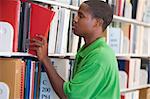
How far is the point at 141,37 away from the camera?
2.73 metres

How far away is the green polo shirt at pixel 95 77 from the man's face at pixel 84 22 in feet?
0.29

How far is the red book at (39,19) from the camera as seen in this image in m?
1.60

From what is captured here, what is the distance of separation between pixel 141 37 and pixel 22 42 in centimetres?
140

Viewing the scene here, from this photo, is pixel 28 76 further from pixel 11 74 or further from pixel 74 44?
pixel 74 44

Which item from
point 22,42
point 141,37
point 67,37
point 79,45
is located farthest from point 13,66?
point 141,37

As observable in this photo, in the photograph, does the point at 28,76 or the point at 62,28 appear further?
the point at 62,28

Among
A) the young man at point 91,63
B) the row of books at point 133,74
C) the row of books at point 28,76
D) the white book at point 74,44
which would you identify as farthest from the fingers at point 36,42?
the row of books at point 133,74

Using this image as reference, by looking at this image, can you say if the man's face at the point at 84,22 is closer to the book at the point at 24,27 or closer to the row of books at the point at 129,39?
the book at the point at 24,27

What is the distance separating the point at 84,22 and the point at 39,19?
0.22 metres

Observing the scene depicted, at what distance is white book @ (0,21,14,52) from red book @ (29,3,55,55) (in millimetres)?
116

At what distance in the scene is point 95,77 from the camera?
4.87 feet

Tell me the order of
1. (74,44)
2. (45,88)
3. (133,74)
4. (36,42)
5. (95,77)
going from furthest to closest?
1. (133,74)
2. (74,44)
3. (45,88)
4. (36,42)
5. (95,77)

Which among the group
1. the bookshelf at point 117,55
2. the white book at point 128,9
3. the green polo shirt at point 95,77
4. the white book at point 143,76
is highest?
the white book at point 128,9

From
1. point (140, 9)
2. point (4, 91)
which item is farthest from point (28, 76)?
point (140, 9)
